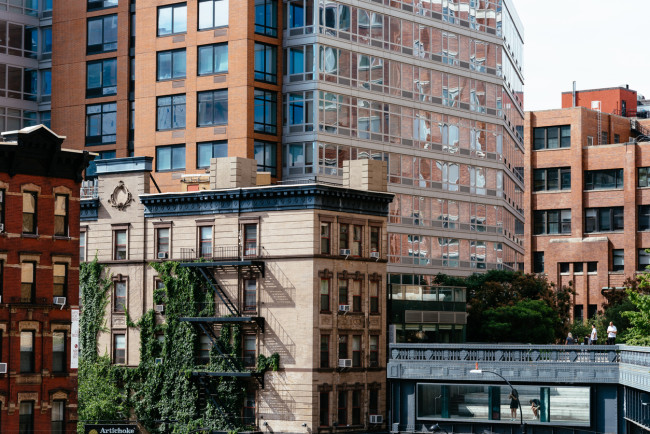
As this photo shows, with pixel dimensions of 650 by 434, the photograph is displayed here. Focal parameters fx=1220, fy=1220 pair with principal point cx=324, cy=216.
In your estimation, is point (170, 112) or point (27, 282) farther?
point (170, 112)

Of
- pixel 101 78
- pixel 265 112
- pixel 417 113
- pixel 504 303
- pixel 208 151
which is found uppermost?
pixel 101 78

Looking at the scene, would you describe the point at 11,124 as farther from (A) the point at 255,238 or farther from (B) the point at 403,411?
(B) the point at 403,411

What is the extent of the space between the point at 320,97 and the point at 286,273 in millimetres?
19735

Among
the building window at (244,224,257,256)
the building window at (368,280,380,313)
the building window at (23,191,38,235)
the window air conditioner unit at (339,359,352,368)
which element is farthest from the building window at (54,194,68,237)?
the building window at (368,280,380,313)

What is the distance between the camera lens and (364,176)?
7350 cm

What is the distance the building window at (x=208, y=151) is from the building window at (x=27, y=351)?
77.9 ft

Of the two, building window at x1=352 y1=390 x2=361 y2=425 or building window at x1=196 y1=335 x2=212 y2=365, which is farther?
building window at x1=196 y1=335 x2=212 y2=365

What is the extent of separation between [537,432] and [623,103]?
102 meters

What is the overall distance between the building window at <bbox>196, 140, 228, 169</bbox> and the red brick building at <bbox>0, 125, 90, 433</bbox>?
57.6 ft

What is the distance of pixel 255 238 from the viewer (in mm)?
71625

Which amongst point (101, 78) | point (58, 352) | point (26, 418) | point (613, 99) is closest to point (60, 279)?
point (58, 352)

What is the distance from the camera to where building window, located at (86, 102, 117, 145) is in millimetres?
94562

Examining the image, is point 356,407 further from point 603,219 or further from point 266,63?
point 603,219

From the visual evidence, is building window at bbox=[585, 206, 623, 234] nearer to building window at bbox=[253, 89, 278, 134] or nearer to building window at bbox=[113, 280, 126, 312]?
building window at bbox=[253, 89, 278, 134]
